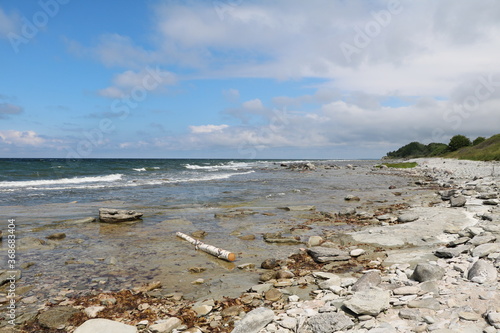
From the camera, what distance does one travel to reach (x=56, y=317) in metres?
6.22

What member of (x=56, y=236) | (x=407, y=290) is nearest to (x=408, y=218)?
(x=407, y=290)

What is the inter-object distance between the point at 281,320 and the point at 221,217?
37.5 ft

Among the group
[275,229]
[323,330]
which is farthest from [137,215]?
[323,330]

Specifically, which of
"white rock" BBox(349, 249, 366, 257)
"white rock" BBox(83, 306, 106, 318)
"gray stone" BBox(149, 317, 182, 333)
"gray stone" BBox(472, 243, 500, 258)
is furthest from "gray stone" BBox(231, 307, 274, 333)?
"gray stone" BBox(472, 243, 500, 258)

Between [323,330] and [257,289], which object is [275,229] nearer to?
[257,289]

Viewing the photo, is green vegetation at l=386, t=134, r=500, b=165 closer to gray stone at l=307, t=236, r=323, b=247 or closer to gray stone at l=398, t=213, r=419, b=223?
gray stone at l=398, t=213, r=419, b=223

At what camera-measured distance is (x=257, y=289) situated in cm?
716

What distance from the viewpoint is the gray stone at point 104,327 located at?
5422 millimetres

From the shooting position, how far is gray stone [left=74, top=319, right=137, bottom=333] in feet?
17.8

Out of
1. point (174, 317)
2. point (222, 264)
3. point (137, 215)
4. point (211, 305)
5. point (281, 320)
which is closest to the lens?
point (281, 320)

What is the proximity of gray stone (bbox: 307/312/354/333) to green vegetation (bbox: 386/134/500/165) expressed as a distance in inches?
2580

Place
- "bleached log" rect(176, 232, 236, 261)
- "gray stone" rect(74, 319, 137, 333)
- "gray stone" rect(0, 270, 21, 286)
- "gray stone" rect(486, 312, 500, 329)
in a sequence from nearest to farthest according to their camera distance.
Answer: "gray stone" rect(486, 312, 500, 329) → "gray stone" rect(74, 319, 137, 333) → "gray stone" rect(0, 270, 21, 286) → "bleached log" rect(176, 232, 236, 261)

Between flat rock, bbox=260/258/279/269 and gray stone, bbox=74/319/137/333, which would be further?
flat rock, bbox=260/258/279/269

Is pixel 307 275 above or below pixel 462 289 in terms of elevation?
below
